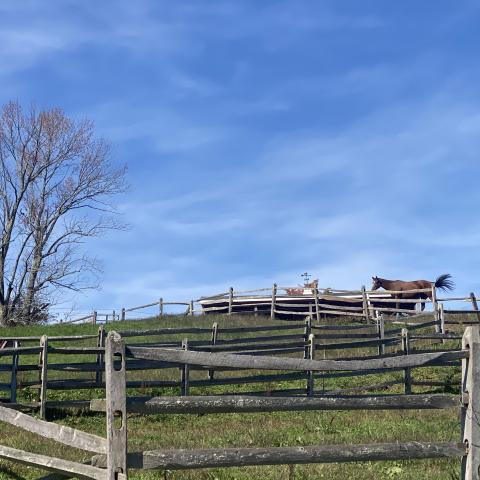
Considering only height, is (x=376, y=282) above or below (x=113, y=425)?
above

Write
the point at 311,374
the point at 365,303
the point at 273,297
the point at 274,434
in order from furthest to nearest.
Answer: the point at 273,297
the point at 365,303
the point at 311,374
the point at 274,434


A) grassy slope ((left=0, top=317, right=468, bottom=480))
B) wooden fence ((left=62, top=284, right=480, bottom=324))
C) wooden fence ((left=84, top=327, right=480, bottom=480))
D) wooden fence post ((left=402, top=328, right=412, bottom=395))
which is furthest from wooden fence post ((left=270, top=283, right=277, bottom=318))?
wooden fence ((left=84, top=327, right=480, bottom=480))

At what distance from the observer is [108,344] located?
18.6ft

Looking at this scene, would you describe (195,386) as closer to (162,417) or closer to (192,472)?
(162,417)

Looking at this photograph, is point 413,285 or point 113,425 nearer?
point 113,425

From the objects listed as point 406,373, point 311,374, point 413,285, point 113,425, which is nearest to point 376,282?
point 413,285

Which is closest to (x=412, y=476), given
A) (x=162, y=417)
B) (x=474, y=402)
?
(x=474, y=402)

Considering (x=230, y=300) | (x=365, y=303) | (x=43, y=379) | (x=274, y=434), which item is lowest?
(x=274, y=434)

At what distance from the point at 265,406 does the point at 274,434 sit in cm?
606

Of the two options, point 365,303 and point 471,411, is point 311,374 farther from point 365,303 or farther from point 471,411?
point 365,303

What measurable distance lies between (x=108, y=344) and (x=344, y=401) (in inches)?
84.3

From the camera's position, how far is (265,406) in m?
6.29

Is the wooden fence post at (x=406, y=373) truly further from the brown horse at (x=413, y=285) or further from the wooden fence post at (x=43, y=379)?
the brown horse at (x=413, y=285)

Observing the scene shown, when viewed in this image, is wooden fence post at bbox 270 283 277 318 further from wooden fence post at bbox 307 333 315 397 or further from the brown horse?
wooden fence post at bbox 307 333 315 397
